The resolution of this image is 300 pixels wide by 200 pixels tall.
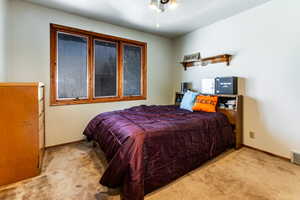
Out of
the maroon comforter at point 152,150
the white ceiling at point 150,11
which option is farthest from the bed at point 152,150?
the white ceiling at point 150,11

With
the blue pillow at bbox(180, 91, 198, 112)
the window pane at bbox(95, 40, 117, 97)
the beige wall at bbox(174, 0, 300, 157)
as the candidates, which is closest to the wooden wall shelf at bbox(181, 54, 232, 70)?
the beige wall at bbox(174, 0, 300, 157)

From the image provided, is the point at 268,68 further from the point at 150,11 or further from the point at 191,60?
the point at 150,11

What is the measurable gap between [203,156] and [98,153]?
1726mm

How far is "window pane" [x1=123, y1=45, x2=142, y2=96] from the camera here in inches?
148

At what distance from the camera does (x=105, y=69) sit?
3455 millimetres

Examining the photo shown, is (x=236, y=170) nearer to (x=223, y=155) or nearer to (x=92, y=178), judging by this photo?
(x=223, y=155)

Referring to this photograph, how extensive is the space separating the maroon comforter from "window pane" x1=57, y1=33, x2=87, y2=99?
1197mm

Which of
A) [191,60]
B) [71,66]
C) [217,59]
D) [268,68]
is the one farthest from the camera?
[191,60]

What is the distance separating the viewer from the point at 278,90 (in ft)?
7.92

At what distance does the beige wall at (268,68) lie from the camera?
2271mm

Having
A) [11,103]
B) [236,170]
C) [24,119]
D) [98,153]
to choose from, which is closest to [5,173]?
[24,119]

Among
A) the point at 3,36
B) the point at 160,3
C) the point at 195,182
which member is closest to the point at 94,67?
the point at 3,36

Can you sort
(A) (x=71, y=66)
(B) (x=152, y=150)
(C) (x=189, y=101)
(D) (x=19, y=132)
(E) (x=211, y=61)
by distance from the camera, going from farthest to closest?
(E) (x=211, y=61)
(C) (x=189, y=101)
(A) (x=71, y=66)
(D) (x=19, y=132)
(B) (x=152, y=150)

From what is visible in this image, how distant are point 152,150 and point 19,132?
159 cm
